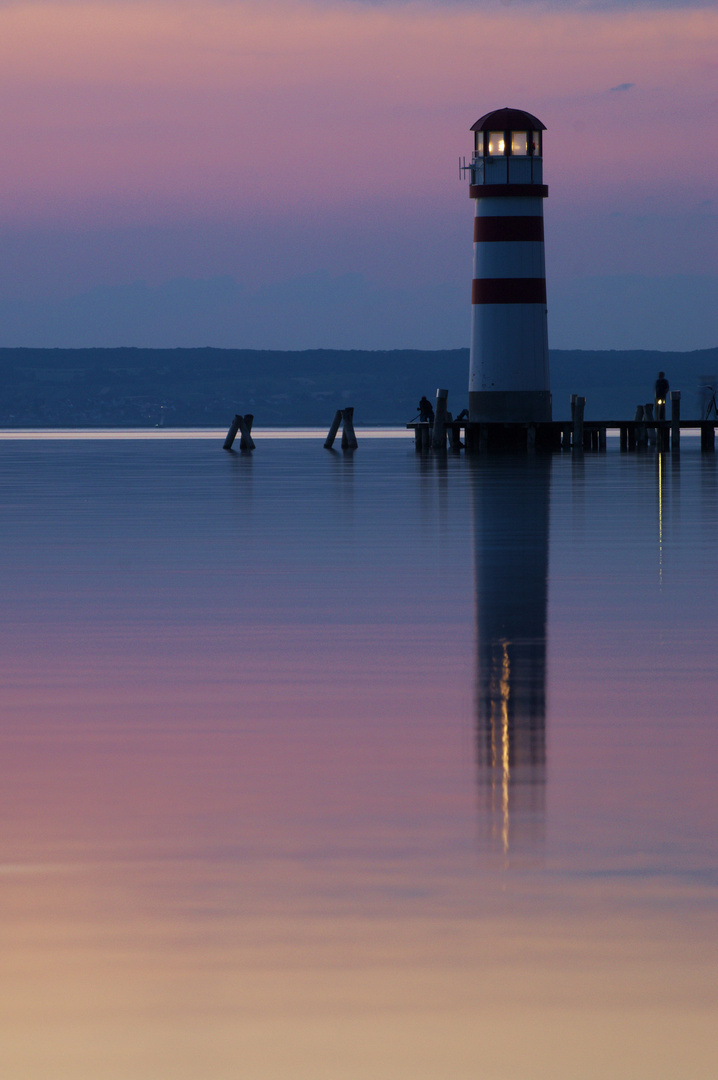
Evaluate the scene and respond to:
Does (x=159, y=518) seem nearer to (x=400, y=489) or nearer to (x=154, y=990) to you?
(x=400, y=489)

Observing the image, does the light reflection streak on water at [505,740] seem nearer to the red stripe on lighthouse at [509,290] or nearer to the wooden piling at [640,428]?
the red stripe on lighthouse at [509,290]

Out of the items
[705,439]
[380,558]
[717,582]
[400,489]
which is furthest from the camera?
[705,439]

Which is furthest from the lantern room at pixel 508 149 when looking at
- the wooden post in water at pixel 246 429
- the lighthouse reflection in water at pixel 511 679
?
the lighthouse reflection in water at pixel 511 679

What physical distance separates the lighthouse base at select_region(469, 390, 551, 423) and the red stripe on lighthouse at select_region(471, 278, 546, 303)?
8.58ft

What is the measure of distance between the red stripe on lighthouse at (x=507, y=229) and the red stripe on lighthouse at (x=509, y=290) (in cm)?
107

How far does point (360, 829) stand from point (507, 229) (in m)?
45.9

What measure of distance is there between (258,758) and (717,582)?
30.0 feet

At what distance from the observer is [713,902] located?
6.03 metres

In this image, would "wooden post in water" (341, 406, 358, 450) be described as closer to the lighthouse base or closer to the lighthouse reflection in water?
the lighthouse base

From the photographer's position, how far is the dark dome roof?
52438mm

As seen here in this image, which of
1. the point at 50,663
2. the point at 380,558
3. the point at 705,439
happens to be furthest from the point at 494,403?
the point at 50,663

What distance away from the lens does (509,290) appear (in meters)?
52.0

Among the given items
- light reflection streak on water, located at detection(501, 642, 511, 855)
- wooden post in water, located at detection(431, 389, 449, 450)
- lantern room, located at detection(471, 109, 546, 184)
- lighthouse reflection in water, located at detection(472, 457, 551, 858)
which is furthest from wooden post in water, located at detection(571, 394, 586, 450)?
light reflection streak on water, located at detection(501, 642, 511, 855)

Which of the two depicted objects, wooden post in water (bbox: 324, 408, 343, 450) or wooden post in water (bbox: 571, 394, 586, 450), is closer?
wooden post in water (bbox: 571, 394, 586, 450)
